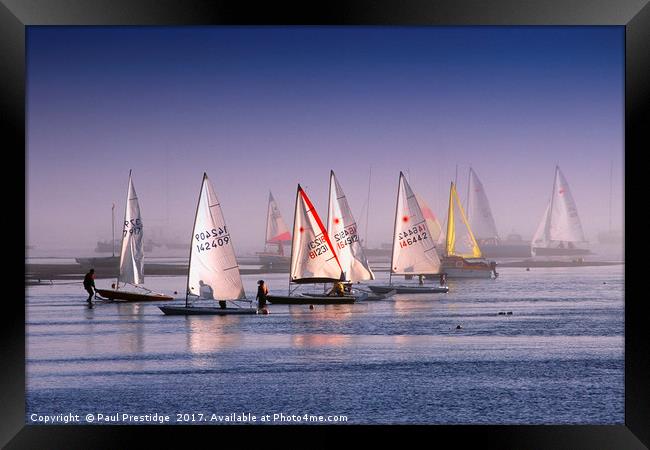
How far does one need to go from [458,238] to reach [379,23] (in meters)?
46.6

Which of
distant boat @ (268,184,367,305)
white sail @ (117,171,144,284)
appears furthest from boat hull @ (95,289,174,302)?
distant boat @ (268,184,367,305)

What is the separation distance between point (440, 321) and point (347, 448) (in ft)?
67.9

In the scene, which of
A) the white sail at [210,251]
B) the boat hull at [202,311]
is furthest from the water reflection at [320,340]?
the boat hull at [202,311]

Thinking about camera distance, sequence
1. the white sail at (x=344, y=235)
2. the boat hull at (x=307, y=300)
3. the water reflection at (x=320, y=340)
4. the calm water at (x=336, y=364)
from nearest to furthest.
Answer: the calm water at (x=336, y=364) → the water reflection at (x=320, y=340) → the boat hull at (x=307, y=300) → the white sail at (x=344, y=235)

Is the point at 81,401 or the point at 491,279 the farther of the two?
the point at 491,279

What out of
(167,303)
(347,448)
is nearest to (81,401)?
(347,448)

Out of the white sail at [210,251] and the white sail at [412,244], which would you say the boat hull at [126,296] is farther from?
the white sail at [412,244]

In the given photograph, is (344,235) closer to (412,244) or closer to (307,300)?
(412,244)

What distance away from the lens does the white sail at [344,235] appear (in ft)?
132

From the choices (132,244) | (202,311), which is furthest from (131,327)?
(132,244)

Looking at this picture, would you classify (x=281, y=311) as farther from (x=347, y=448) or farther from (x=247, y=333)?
(x=347, y=448)

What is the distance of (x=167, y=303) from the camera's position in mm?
38469

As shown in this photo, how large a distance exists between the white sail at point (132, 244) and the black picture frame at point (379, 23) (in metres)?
25.2

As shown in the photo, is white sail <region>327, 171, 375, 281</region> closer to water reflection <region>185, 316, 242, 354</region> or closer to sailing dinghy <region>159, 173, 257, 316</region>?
water reflection <region>185, 316, 242, 354</region>
